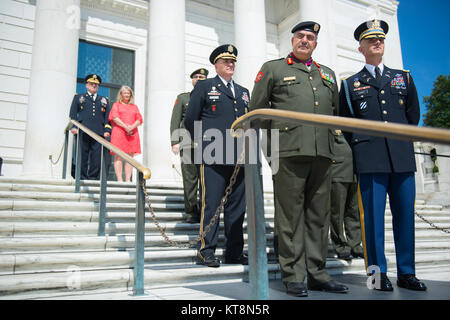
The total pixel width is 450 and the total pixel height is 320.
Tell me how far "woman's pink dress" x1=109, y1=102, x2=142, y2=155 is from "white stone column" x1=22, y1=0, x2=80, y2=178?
1145 millimetres

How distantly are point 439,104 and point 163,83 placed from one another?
1417 inches

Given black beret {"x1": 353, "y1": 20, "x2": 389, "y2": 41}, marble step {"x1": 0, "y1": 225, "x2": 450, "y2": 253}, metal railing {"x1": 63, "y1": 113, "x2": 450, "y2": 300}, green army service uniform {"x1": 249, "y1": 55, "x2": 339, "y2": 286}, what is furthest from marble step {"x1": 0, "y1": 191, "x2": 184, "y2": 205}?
black beret {"x1": 353, "y1": 20, "x2": 389, "y2": 41}

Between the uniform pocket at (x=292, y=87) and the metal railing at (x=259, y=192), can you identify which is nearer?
the metal railing at (x=259, y=192)

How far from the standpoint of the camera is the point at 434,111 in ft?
122

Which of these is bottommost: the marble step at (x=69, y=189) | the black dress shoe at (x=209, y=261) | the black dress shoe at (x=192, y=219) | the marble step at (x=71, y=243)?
the black dress shoe at (x=209, y=261)

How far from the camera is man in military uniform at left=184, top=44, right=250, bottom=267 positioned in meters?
3.99

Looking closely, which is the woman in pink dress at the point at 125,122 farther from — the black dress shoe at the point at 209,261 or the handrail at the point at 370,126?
the handrail at the point at 370,126

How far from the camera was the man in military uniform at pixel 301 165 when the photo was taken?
10.1 feet

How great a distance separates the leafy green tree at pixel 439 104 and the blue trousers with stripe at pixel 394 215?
3780 centimetres

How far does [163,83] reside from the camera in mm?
9219

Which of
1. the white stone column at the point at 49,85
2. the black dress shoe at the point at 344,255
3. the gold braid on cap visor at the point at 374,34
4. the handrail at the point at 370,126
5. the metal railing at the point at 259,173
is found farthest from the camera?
the white stone column at the point at 49,85

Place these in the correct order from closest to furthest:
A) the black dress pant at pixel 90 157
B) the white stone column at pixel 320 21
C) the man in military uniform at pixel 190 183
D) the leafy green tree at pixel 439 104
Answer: the man in military uniform at pixel 190 183 < the black dress pant at pixel 90 157 < the white stone column at pixel 320 21 < the leafy green tree at pixel 439 104

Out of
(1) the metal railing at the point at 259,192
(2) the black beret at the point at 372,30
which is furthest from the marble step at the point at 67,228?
(2) the black beret at the point at 372,30
